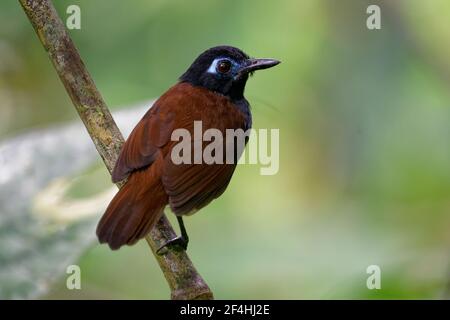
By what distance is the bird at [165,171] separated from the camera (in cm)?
277

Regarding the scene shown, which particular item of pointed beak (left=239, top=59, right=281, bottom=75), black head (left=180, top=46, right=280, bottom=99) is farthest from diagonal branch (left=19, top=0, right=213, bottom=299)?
pointed beak (left=239, top=59, right=281, bottom=75)

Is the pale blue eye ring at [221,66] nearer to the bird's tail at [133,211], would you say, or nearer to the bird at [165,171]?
the bird at [165,171]

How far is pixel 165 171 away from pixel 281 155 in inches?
62.6

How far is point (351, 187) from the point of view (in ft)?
13.2

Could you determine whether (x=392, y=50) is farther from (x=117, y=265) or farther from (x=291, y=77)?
(x=117, y=265)

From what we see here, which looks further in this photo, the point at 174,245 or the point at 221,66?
the point at 221,66

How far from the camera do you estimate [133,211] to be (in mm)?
2807

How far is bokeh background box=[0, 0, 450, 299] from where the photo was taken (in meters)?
2.78

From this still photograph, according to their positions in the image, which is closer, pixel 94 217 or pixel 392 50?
pixel 94 217

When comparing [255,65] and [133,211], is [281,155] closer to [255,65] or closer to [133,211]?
[255,65]

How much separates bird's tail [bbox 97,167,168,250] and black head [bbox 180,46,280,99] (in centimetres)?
79

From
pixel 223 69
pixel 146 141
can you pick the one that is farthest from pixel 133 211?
pixel 223 69
